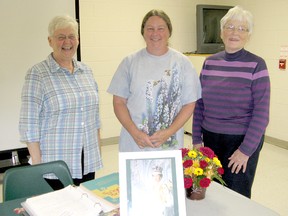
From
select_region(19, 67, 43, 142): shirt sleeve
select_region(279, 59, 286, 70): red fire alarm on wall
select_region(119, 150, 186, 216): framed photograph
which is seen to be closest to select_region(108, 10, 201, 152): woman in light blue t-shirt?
select_region(19, 67, 43, 142): shirt sleeve

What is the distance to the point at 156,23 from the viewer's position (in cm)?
178

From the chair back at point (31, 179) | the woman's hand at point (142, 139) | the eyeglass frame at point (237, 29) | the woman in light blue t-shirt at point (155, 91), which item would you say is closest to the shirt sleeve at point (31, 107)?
the chair back at point (31, 179)

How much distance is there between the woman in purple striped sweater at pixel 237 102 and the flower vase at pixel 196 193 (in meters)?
0.58

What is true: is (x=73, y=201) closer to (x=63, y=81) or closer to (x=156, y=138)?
(x=156, y=138)

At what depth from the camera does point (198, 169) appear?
1339mm

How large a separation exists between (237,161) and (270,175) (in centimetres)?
196

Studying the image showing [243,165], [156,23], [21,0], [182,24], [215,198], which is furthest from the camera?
[182,24]

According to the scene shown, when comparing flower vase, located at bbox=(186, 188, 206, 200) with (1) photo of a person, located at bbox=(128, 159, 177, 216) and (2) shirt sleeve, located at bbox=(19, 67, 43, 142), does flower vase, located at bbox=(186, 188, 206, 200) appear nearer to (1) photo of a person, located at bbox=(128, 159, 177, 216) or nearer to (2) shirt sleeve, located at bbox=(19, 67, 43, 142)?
(1) photo of a person, located at bbox=(128, 159, 177, 216)

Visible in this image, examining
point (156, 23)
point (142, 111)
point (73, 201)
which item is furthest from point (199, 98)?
point (73, 201)

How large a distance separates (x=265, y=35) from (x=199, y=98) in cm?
312

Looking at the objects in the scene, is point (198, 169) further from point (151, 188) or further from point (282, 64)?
point (282, 64)

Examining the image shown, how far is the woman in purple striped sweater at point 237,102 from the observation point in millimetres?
1863

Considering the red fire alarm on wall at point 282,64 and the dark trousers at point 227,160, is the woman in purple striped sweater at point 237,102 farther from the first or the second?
the red fire alarm on wall at point 282,64

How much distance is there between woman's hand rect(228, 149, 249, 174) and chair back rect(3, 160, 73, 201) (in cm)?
93
